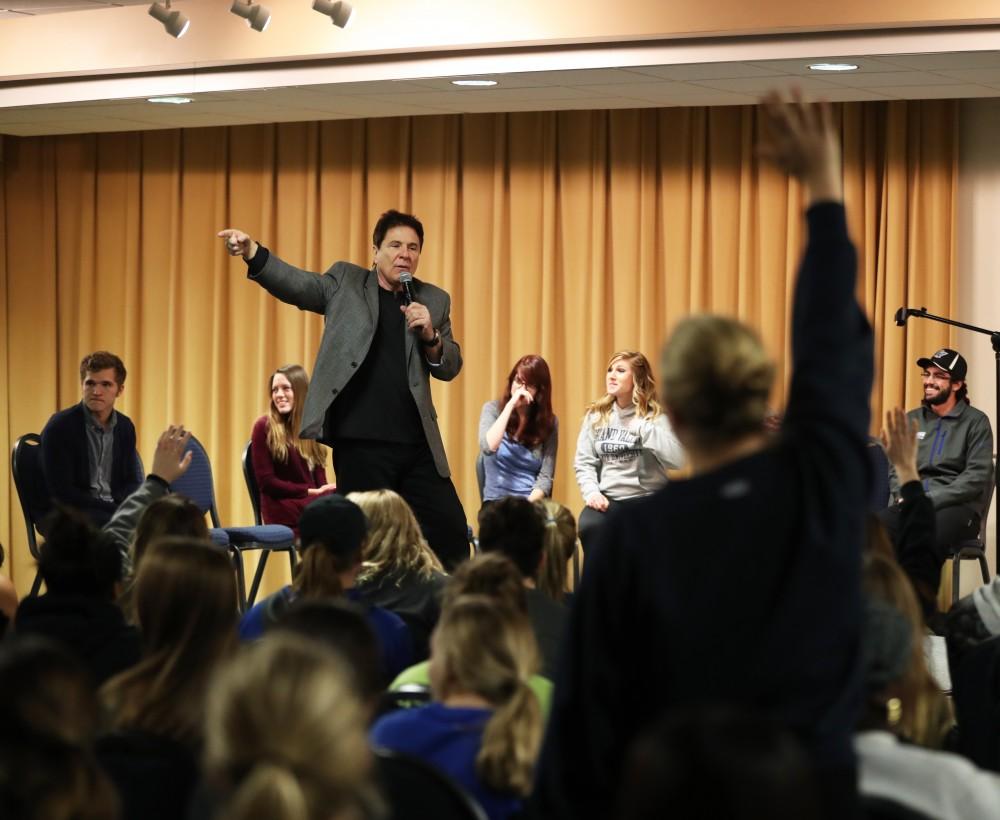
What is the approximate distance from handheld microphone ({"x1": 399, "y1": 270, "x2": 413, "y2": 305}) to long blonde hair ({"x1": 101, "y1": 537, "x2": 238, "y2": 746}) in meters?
2.48

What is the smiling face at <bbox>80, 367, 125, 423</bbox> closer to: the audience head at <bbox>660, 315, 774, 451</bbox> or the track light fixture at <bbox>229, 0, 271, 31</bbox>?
the track light fixture at <bbox>229, 0, 271, 31</bbox>

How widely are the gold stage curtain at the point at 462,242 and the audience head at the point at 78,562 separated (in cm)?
476

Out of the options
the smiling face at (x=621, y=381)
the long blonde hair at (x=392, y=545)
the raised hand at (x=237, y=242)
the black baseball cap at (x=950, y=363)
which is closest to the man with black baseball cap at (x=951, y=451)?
the black baseball cap at (x=950, y=363)

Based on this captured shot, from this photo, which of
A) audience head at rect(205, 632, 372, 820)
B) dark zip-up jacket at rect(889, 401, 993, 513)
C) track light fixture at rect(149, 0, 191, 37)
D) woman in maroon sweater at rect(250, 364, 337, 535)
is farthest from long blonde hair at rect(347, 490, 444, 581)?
track light fixture at rect(149, 0, 191, 37)

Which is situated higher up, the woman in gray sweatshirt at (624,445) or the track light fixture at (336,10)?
the track light fixture at (336,10)

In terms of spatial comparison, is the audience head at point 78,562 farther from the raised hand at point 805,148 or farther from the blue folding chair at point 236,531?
the blue folding chair at point 236,531

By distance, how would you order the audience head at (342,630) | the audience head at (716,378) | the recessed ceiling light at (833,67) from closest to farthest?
the audience head at (716,378) < the audience head at (342,630) < the recessed ceiling light at (833,67)

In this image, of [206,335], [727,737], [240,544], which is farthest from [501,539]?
[206,335]

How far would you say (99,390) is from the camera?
6203 millimetres

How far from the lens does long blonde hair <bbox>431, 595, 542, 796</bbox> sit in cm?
209

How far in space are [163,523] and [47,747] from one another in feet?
6.76

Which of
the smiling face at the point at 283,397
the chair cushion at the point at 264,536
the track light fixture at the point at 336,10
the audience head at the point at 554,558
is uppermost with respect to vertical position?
the track light fixture at the point at 336,10

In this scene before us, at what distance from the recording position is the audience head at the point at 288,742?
4.39 ft

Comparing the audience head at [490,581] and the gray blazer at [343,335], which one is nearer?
the audience head at [490,581]
